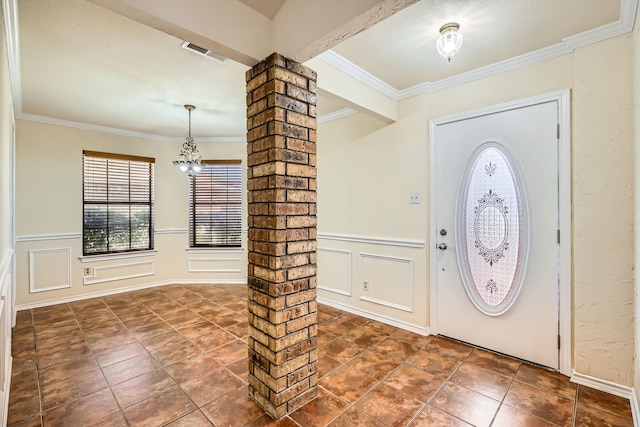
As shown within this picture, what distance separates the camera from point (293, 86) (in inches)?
71.5

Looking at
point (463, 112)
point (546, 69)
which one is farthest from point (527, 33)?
point (463, 112)

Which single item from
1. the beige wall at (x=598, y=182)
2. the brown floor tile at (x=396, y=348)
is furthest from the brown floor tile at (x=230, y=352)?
the beige wall at (x=598, y=182)

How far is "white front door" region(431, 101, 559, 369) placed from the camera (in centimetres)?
229

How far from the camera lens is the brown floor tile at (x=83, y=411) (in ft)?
5.84

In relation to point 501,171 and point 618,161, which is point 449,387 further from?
point 618,161

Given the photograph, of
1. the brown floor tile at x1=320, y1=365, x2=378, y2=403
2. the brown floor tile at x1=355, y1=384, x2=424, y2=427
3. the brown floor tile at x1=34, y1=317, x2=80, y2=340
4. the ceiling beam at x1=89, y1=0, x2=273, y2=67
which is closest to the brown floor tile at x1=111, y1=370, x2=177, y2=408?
the brown floor tile at x1=320, y1=365, x2=378, y2=403

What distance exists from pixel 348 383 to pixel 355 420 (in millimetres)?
368

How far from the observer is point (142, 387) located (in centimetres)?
211

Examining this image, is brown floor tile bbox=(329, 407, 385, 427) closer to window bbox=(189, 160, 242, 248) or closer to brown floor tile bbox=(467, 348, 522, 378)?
brown floor tile bbox=(467, 348, 522, 378)

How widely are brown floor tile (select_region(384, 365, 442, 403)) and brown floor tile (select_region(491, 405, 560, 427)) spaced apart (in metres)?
0.39

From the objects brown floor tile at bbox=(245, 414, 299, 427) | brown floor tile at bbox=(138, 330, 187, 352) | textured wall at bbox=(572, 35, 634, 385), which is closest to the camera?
brown floor tile at bbox=(245, 414, 299, 427)

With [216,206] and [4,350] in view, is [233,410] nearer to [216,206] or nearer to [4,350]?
[4,350]

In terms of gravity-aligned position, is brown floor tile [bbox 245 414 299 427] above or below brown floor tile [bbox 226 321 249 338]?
below

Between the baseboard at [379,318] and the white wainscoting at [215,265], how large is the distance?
188cm
